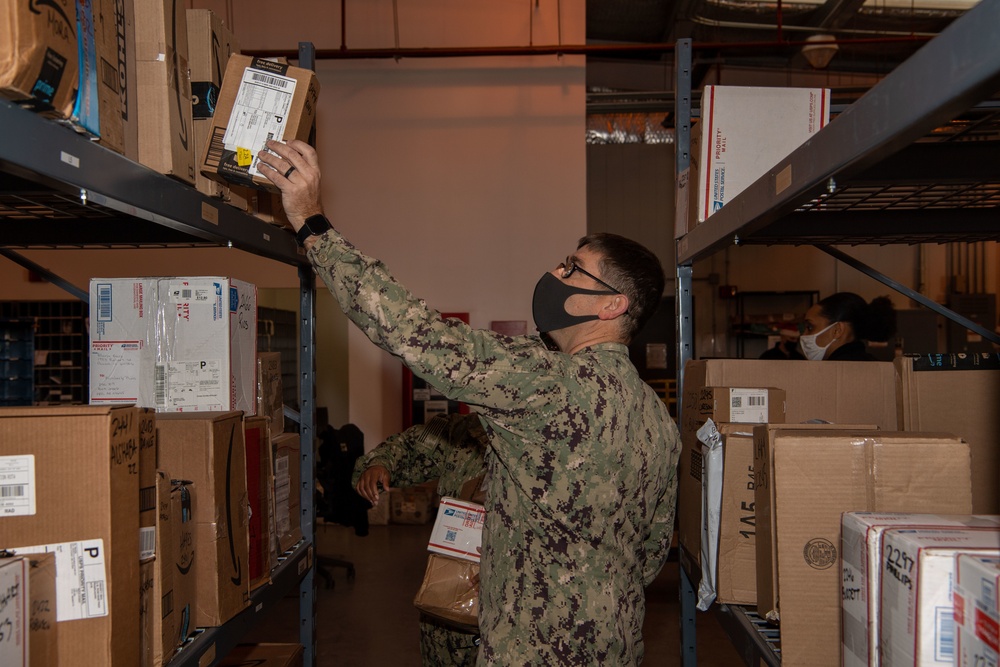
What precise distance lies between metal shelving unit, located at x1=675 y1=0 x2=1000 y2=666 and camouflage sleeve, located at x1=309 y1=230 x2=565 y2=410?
544 millimetres

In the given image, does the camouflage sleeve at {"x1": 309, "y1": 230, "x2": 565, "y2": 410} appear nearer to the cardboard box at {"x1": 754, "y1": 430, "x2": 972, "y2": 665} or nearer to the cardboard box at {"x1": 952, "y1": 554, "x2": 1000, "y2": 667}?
the cardboard box at {"x1": 754, "y1": 430, "x2": 972, "y2": 665}

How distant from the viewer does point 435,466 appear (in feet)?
9.10

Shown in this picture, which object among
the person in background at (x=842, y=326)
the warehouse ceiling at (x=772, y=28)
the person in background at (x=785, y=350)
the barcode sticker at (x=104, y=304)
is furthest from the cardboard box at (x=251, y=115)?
the warehouse ceiling at (x=772, y=28)

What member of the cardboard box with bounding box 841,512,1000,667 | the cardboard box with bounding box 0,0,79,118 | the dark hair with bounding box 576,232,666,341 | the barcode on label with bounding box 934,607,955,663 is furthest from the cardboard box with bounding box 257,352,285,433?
the barcode on label with bounding box 934,607,955,663

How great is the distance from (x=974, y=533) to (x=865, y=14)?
23.9 ft

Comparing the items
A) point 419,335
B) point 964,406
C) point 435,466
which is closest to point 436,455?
point 435,466

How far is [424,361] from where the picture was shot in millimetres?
1403

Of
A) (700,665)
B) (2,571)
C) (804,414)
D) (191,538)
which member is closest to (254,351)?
(191,538)

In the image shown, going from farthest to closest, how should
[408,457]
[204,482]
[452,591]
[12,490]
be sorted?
[408,457], [452,591], [204,482], [12,490]

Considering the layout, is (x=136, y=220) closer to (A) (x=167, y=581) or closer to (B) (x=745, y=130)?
(A) (x=167, y=581)

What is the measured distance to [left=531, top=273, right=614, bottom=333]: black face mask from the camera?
1779 mm

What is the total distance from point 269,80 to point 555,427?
3.00 feet

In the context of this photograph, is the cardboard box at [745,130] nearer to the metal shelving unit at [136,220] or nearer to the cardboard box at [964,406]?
the cardboard box at [964,406]

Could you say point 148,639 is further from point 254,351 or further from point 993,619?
point 993,619
